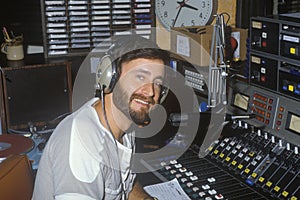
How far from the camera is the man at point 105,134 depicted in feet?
4.28

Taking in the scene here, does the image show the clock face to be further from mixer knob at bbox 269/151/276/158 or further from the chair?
the chair

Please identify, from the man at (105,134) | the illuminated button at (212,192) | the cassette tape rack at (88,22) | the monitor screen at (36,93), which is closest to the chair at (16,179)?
the man at (105,134)

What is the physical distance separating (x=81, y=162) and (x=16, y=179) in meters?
0.34

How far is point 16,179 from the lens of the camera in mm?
1546

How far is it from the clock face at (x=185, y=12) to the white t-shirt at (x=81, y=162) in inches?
56.9

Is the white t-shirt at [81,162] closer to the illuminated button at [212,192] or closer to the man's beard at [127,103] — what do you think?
the man's beard at [127,103]

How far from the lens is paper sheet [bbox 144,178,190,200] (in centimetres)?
159

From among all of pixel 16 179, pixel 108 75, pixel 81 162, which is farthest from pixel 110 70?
pixel 16 179

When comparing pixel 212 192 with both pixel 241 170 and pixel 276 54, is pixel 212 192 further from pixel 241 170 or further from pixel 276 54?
pixel 276 54

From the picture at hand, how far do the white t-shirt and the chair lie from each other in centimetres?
9

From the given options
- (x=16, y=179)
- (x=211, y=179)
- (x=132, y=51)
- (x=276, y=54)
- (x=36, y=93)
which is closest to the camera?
(x=132, y=51)

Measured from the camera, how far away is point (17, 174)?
155 centimetres

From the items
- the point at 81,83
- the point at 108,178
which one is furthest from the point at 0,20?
the point at 108,178

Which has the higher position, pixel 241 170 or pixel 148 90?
pixel 148 90
